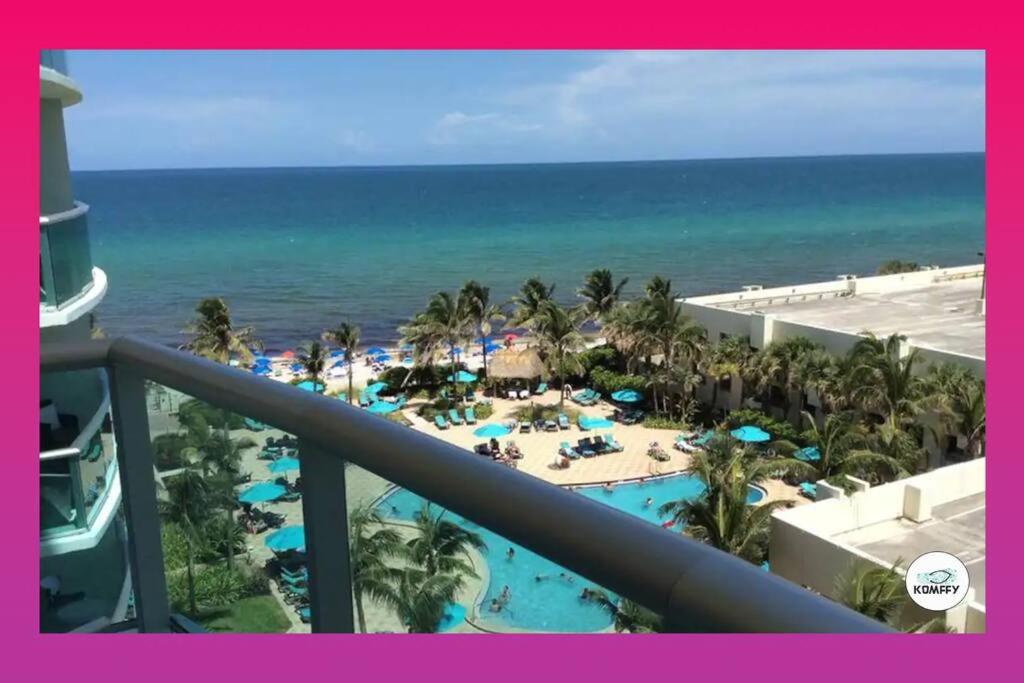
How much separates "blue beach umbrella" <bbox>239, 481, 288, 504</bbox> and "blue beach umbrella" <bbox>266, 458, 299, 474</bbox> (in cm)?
4

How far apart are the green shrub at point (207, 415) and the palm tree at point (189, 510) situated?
20 centimetres

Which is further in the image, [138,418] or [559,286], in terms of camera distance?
[559,286]

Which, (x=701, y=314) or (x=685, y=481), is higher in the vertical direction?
(x=701, y=314)

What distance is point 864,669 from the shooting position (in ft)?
3.23

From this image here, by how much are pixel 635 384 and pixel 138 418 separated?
2386cm

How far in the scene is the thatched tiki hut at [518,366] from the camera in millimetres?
26422

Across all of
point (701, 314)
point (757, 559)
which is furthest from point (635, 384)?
point (757, 559)

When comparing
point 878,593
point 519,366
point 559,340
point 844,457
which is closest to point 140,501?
point 878,593

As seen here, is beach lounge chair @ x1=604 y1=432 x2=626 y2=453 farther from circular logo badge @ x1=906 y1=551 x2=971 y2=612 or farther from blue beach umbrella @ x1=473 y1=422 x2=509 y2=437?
circular logo badge @ x1=906 y1=551 x2=971 y2=612

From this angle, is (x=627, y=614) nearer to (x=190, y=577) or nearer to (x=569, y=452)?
(x=190, y=577)

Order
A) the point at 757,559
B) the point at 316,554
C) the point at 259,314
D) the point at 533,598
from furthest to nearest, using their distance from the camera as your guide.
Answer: the point at 259,314, the point at 757,559, the point at 316,554, the point at 533,598

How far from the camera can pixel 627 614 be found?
104cm

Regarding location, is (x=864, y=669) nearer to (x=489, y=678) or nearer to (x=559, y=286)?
(x=489, y=678)

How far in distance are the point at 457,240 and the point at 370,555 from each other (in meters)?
81.6
